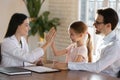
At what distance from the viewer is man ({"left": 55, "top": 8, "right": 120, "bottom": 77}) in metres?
2.71

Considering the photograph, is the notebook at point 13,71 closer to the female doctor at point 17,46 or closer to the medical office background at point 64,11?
the female doctor at point 17,46

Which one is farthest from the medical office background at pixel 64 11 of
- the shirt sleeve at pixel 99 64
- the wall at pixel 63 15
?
the shirt sleeve at pixel 99 64

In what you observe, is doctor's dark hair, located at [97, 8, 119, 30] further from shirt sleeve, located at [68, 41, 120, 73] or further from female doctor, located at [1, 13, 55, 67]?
female doctor, located at [1, 13, 55, 67]

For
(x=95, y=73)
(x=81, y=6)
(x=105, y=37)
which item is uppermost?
(x=81, y=6)

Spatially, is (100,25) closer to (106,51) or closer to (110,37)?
(110,37)

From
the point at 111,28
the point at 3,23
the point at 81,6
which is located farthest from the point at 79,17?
the point at 111,28

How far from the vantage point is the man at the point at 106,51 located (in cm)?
271

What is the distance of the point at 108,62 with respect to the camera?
107 inches

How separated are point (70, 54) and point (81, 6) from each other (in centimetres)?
206

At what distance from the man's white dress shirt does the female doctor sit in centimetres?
36

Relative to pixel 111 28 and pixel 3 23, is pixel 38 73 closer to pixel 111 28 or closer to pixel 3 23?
pixel 111 28

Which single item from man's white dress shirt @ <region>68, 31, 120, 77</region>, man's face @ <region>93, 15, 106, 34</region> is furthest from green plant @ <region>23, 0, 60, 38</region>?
man's white dress shirt @ <region>68, 31, 120, 77</region>

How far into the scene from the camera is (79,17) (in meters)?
Result: 5.39

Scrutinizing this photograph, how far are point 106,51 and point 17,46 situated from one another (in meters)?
0.92
